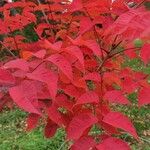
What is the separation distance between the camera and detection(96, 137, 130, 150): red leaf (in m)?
1.23

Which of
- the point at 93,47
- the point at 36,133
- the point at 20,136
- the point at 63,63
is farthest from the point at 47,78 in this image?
the point at 20,136

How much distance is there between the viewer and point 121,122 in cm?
123

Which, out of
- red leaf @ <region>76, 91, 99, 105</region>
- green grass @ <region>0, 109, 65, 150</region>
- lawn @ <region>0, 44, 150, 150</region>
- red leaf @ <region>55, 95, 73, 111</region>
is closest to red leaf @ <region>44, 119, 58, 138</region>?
red leaf @ <region>55, 95, 73, 111</region>

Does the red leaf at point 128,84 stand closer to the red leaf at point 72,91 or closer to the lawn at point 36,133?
the red leaf at point 72,91

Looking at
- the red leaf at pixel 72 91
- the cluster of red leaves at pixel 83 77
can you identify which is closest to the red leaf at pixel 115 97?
the cluster of red leaves at pixel 83 77

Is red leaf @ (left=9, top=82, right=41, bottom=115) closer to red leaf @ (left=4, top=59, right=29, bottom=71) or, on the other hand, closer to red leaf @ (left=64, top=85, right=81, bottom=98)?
red leaf @ (left=4, top=59, right=29, bottom=71)

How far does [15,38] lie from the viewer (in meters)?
2.03

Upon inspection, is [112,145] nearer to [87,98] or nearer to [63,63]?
[87,98]

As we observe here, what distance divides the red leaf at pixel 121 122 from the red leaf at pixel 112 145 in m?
0.04

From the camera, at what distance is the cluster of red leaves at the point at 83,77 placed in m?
1.16

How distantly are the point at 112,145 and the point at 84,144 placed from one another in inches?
3.4

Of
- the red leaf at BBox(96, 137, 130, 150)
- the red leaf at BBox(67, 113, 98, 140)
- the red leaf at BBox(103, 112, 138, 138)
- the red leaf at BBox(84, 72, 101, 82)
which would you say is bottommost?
the red leaf at BBox(96, 137, 130, 150)

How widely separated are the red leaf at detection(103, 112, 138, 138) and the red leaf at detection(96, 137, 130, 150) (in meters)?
0.04

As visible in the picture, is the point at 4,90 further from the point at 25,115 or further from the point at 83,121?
the point at 25,115
